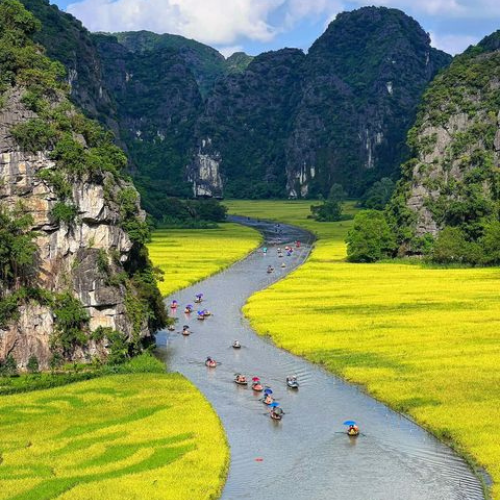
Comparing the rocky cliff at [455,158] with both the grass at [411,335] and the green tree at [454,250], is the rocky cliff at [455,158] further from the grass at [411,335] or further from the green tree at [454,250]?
the grass at [411,335]

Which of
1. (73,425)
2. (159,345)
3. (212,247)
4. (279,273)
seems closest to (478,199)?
(279,273)

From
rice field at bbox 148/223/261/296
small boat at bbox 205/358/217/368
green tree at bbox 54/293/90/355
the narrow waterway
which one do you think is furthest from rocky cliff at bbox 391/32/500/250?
green tree at bbox 54/293/90/355

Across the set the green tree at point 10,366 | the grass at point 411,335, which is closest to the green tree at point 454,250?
the grass at point 411,335

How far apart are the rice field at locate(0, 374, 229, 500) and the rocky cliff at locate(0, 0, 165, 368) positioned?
241 inches

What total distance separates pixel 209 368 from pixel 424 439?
22.1 meters

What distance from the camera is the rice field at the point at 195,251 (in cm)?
11588

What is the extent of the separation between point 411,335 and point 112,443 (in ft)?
110

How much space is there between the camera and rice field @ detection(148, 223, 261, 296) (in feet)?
380

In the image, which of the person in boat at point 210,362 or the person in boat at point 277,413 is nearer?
the person in boat at point 277,413

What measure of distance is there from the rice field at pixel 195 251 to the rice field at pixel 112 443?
146 ft

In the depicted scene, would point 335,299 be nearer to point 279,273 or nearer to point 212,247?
point 279,273

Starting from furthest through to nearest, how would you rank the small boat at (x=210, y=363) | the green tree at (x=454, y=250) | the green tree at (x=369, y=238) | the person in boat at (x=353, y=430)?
the green tree at (x=369, y=238) → the green tree at (x=454, y=250) → the small boat at (x=210, y=363) → the person in boat at (x=353, y=430)

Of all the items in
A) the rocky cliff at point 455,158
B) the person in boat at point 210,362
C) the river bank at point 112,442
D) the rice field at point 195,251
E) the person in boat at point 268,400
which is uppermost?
the rocky cliff at point 455,158

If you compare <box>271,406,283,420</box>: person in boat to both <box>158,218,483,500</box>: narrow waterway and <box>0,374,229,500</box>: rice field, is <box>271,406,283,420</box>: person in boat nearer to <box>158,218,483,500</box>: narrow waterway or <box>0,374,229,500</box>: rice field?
<box>158,218,483,500</box>: narrow waterway
